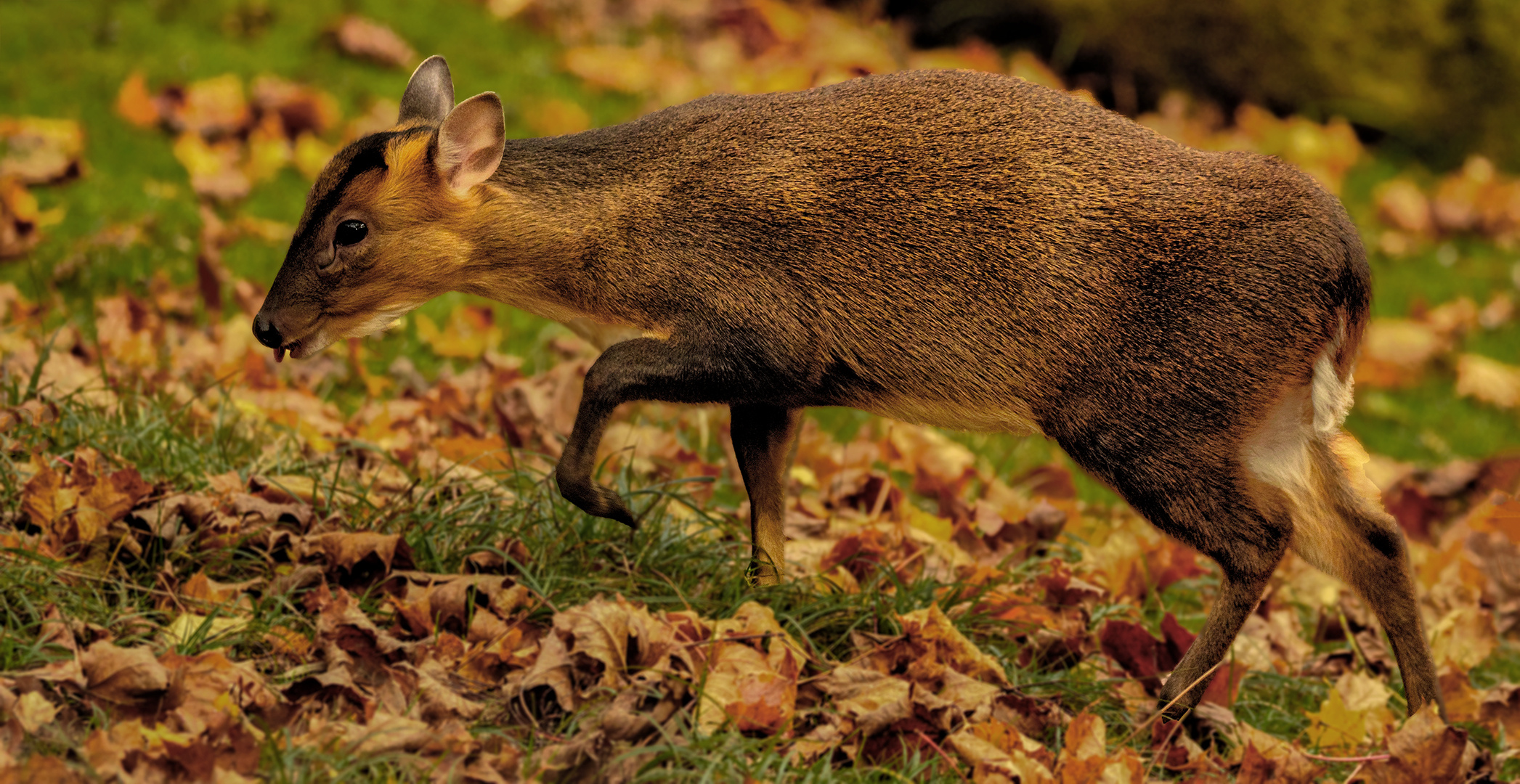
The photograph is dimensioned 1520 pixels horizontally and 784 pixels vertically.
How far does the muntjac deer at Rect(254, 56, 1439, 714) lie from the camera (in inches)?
135

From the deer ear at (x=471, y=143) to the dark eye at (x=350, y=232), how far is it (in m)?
0.23

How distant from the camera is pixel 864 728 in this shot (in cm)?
323

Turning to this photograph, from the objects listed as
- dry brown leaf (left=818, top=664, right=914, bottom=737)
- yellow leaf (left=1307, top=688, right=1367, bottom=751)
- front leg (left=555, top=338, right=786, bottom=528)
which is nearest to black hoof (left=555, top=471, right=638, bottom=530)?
front leg (left=555, top=338, right=786, bottom=528)

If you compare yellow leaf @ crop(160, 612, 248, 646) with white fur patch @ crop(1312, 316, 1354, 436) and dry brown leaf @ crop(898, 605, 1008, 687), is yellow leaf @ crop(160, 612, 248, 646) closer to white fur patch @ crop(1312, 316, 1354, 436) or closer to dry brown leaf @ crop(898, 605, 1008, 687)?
dry brown leaf @ crop(898, 605, 1008, 687)

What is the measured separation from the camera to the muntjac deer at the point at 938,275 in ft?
11.3

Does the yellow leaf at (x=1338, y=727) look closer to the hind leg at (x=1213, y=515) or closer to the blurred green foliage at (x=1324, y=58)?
the hind leg at (x=1213, y=515)

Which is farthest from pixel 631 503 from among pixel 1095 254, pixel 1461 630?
pixel 1461 630

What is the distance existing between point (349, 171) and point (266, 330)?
441 millimetres

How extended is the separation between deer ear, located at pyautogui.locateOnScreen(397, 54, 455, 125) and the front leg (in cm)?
88

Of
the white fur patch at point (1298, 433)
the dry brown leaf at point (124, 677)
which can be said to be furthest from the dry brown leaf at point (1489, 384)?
the dry brown leaf at point (124, 677)

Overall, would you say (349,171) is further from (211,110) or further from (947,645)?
(211,110)

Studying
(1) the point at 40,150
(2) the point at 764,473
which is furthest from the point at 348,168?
(1) the point at 40,150

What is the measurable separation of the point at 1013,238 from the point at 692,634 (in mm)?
1203

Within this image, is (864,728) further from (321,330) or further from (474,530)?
(321,330)
